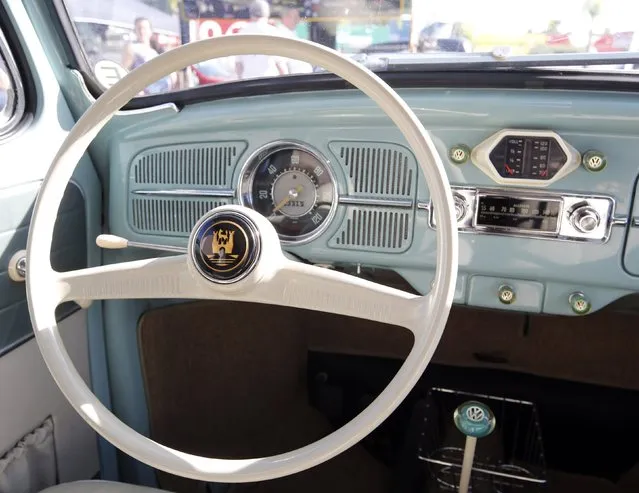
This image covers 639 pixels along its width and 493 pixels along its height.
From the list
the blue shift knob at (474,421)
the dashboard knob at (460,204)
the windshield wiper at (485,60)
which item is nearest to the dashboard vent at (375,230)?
the dashboard knob at (460,204)

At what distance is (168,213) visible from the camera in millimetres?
1651

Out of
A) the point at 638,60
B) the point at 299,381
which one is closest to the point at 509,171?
the point at 638,60

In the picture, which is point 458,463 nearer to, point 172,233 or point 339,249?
point 339,249

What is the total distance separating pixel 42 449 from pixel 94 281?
0.73 m

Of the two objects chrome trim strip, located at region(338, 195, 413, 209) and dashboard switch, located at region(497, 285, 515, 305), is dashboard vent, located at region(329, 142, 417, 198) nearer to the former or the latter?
chrome trim strip, located at region(338, 195, 413, 209)

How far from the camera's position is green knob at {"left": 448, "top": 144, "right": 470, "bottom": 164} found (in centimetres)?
138

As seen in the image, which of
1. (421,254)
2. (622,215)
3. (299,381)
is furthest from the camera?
(299,381)

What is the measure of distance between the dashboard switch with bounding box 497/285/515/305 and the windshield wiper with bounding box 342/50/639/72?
0.50 m

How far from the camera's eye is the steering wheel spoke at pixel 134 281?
3.83ft

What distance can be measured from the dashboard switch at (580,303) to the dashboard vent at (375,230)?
15.6 inches

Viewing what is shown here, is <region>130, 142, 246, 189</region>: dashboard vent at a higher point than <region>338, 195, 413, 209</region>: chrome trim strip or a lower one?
higher

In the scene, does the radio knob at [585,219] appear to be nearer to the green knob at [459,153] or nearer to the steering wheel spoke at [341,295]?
the green knob at [459,153]

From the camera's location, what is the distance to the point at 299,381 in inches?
91.1

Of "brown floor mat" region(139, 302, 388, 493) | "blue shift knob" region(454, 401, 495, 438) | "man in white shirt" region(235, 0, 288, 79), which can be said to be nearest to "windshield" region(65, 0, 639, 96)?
"man in white shirt" region(235, 0, 288, 79)
